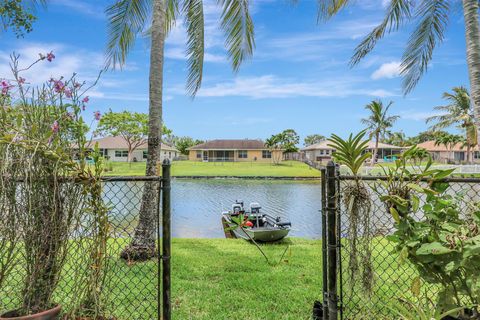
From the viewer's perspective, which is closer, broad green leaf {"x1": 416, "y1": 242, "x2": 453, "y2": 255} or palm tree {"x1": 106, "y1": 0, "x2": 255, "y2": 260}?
broad green leaf {"x1": 416, "y1": 242, "x2": 453, "y2": 255}

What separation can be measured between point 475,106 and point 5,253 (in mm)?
6208

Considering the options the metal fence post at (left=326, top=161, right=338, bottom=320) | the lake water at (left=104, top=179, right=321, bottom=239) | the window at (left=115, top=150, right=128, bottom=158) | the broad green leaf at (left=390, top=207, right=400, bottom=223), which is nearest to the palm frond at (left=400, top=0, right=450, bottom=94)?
the lake water at (left=104, top=179, right=321, bottom=239)

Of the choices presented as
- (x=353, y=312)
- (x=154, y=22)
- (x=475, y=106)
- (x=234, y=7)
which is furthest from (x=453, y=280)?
(x=234, y=7)

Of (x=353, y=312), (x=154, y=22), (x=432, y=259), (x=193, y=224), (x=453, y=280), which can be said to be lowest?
(x=193, y=224)

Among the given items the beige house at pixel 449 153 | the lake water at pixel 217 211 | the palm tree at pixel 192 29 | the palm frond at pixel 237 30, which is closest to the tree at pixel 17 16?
the palm tree at pixel 192 29

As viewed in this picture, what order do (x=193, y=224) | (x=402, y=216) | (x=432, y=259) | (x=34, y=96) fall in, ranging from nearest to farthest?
(x=432, y=259) → (x=402, y=216) → (x=34, y=96) → (x=193, y=224)

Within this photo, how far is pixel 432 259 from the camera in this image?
1.85m

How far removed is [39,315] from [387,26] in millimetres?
8248

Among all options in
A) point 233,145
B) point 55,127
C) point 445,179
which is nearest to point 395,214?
point 445,179

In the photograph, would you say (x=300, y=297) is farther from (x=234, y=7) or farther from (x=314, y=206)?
(x=314, y=206)

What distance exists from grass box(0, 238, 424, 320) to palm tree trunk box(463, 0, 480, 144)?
2.87 meters

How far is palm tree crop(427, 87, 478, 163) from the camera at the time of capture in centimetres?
2509

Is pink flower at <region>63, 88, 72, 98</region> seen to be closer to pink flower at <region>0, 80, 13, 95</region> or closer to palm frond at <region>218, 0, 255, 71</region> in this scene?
pink flower at <region>0, 80, 13, 95</region>

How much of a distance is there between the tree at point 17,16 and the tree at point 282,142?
38454 mm
